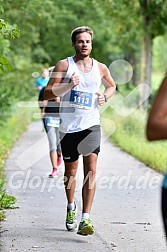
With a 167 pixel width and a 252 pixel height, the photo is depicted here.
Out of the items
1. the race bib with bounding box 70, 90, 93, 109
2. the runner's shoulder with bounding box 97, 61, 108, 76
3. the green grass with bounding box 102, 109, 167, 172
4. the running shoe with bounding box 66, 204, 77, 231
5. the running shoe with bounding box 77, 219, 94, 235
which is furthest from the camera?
the green grass with bounding box 102, 109, 167, 172

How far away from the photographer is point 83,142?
7.73 m

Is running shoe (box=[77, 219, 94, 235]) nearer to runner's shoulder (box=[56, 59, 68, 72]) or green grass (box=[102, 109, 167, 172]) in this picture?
runner's shoulder (box=[56, 59, 68, 72])

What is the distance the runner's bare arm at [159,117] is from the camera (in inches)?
148

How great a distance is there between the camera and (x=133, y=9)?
2380 cm

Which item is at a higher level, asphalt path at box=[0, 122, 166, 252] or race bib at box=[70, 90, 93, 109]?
race bib at box=[70, 90, 93, 109]

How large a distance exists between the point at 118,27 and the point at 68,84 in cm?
1957

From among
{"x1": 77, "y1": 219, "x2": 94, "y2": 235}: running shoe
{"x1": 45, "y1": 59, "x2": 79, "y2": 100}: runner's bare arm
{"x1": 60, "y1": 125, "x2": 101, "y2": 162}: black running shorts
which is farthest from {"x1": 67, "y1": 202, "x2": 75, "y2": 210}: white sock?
{"x1": 45, "y1": 59, "x2": 79, "y2": 100}: runner's bare arm

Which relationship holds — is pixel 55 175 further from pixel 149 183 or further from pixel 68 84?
pixel 68 84

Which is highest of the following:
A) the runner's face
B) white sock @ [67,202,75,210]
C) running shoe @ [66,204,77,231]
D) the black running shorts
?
the runner's face

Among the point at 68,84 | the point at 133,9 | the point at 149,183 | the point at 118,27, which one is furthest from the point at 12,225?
the point at 118,27

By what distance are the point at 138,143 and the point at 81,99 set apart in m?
10.3

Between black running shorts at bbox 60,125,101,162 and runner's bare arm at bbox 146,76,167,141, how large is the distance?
390 centimetres

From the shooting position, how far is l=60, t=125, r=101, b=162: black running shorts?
7699 mm

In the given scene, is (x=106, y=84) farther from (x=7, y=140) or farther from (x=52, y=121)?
(x=7, y=140)
